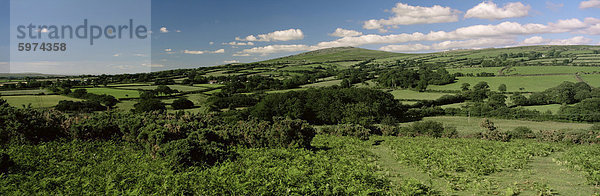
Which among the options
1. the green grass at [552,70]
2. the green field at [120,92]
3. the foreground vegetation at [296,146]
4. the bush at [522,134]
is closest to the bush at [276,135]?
the foreground vegetation at [296,146]

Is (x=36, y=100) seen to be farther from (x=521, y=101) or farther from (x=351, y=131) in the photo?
(x=521, y=101)

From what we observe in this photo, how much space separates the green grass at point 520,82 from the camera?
85312 mm

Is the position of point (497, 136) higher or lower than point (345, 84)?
lower

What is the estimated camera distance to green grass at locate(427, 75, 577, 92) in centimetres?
8531

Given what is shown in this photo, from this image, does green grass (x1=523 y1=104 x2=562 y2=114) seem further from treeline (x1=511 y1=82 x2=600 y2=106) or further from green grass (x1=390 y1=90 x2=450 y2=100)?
green grass (x1=390 y1=90 x2=450 y2=100)

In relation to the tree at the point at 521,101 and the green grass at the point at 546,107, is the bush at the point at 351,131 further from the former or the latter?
the tree at the point at 521,101

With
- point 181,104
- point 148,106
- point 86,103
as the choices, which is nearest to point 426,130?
point 181,104

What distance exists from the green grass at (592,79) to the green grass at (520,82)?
275 cm

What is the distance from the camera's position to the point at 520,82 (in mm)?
92125

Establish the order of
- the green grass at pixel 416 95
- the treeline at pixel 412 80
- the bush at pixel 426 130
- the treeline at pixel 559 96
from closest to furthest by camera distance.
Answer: the bush at pixel 426 130
the treeline at pixel 559 96
the green grass at pixel 416 95
the treeline at pixel 412 80

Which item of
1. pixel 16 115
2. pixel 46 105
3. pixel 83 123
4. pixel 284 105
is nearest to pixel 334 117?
pixel 284 105

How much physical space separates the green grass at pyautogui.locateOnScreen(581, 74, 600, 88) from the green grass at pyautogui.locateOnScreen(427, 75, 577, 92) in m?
2.75

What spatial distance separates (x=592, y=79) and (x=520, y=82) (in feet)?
61.8

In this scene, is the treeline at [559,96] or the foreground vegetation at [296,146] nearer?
the foreground vegetation at [296,146]
